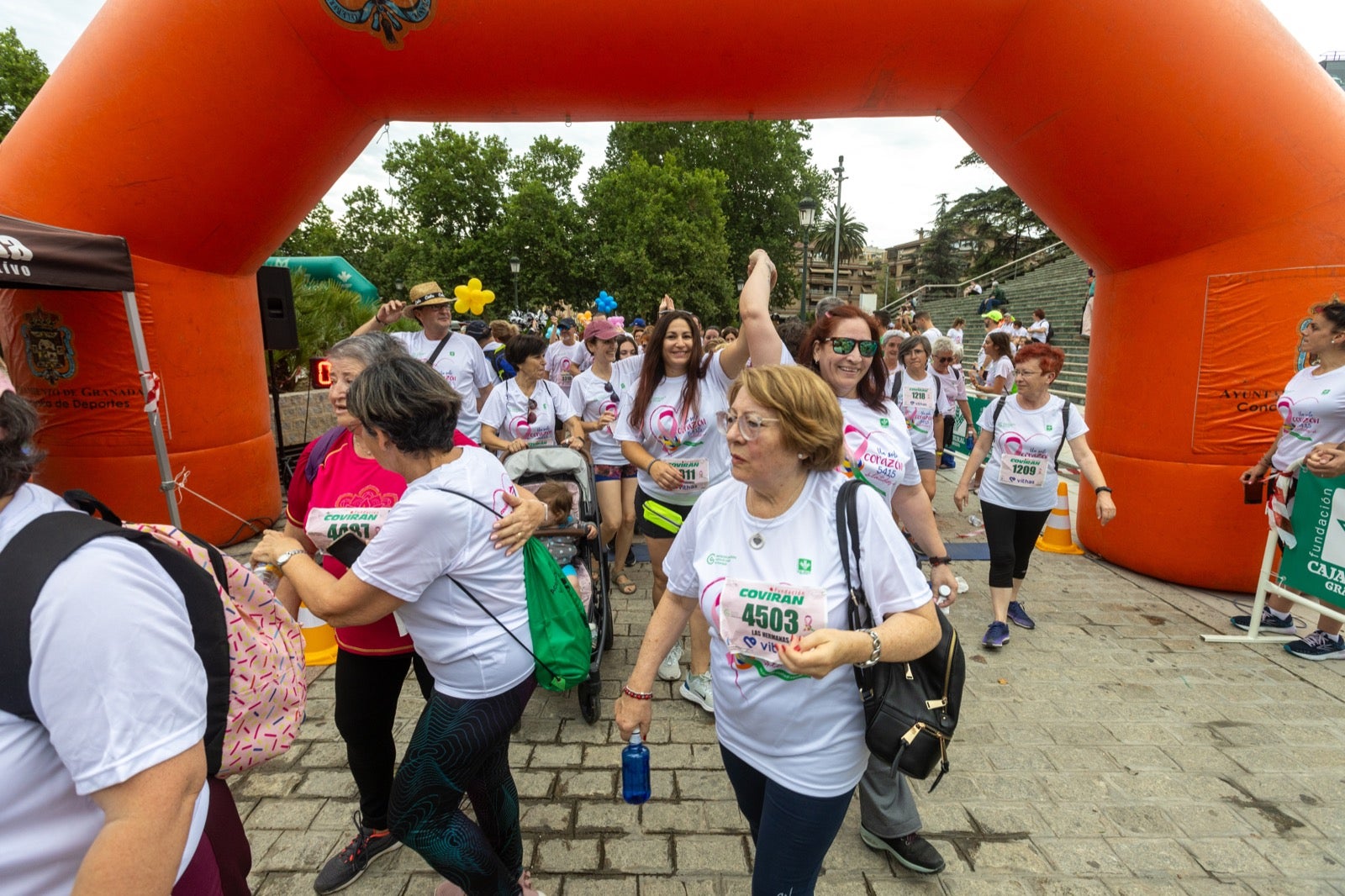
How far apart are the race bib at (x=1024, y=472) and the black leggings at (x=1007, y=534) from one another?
19 centimetres

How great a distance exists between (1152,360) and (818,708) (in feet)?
16.6

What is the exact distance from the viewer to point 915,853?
2.51 m

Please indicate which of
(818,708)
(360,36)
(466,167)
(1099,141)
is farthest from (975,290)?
(818,708)

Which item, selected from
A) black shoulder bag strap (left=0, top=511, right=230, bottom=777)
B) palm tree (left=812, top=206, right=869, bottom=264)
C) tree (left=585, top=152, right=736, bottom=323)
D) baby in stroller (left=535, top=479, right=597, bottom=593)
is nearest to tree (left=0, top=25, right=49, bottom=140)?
tree (left=585, top=152, right=736, bottom=323)

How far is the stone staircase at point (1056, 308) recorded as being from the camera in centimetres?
1633

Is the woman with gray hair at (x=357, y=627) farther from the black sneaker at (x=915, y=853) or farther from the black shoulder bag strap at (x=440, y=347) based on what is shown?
the black shoulder bag strap at (x=440, y=347)

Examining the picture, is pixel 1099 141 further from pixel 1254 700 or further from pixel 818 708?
pixel 818 708

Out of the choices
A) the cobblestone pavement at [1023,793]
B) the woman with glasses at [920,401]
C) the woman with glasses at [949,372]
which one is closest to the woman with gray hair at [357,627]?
the cobblestone pavement at [1023,793]

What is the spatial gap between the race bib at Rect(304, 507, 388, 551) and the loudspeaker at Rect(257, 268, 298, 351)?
17.8 feet

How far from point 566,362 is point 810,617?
876 cm

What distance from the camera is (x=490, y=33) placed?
4.75 metres

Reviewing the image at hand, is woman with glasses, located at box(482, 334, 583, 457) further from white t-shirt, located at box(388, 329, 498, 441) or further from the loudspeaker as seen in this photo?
the loudspeaker

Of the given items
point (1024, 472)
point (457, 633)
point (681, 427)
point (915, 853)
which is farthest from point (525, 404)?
point (915, 853)

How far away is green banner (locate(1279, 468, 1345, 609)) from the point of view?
394 centimetres
